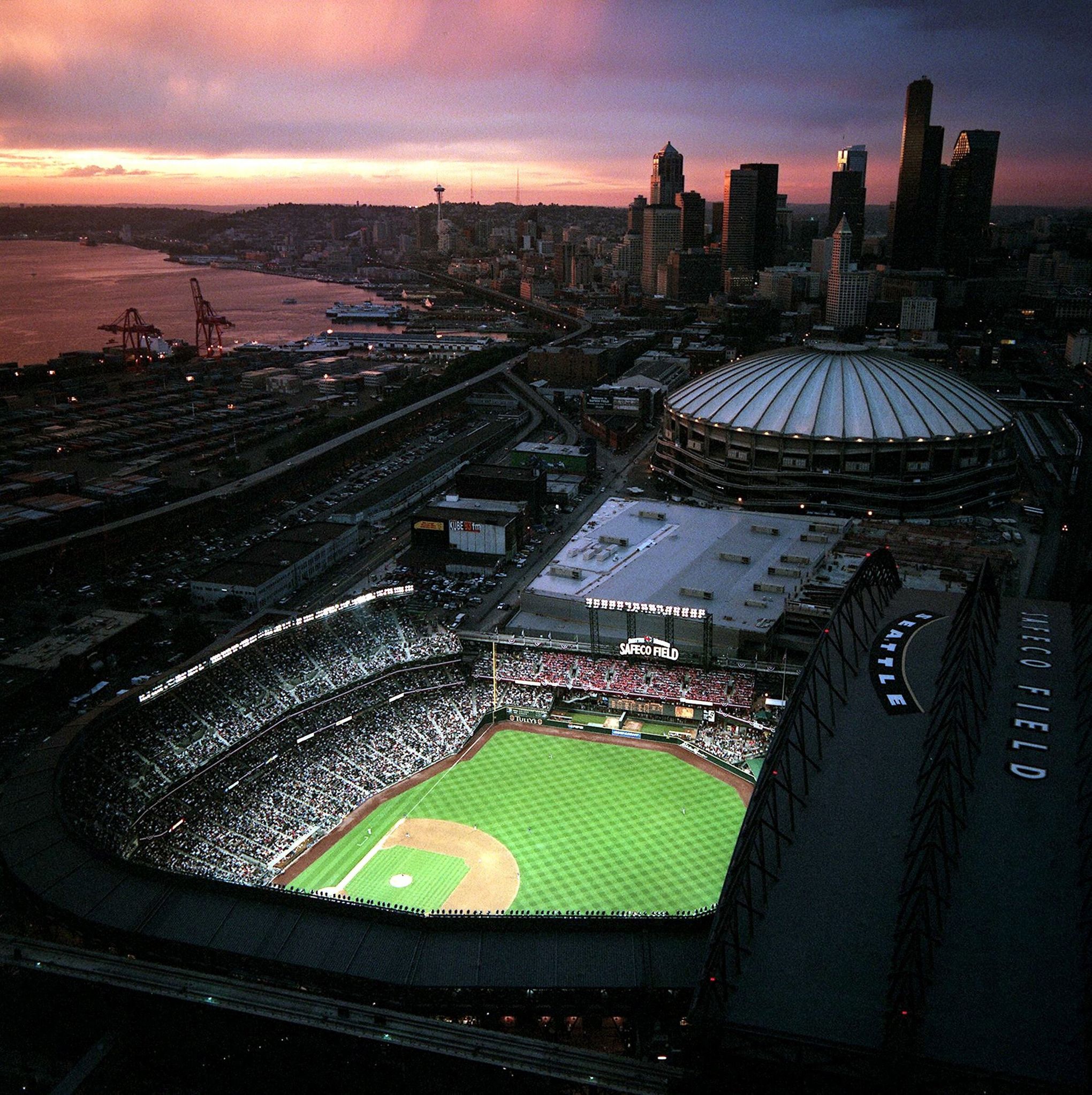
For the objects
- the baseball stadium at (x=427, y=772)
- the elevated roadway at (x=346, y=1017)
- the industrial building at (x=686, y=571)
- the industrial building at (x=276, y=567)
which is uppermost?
the industrial building at (x=686, y=571)

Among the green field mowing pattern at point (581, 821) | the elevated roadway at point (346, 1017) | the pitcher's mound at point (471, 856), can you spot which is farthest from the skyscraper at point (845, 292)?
the elevated roadway at point (346, 1017)

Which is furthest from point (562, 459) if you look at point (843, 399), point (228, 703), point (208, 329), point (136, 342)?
point (208, 329)

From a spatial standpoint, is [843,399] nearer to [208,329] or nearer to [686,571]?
[686,571]

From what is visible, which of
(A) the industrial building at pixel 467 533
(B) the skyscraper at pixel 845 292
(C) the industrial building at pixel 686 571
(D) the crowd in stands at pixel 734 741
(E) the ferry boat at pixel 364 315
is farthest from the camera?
(E) the ferry boat at pixel 364 315

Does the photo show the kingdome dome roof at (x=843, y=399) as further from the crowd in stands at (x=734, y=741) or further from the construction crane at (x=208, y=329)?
the construction crane at (x=208, y=329)

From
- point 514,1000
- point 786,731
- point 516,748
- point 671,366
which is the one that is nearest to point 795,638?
point 516,748

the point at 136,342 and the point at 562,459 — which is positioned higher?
the point at 136,342

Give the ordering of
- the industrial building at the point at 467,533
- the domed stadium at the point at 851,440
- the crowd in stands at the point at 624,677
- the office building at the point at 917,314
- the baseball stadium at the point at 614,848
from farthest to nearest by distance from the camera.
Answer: the office building at the point at 917,314
the domed stadium at the point at 851,440
the industrial building at the point at 467,533
the crowd in stands at the point at 624,677
the baseball stadium at the point at 614,848

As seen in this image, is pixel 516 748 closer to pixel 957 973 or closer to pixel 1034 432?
pixel 957 973
